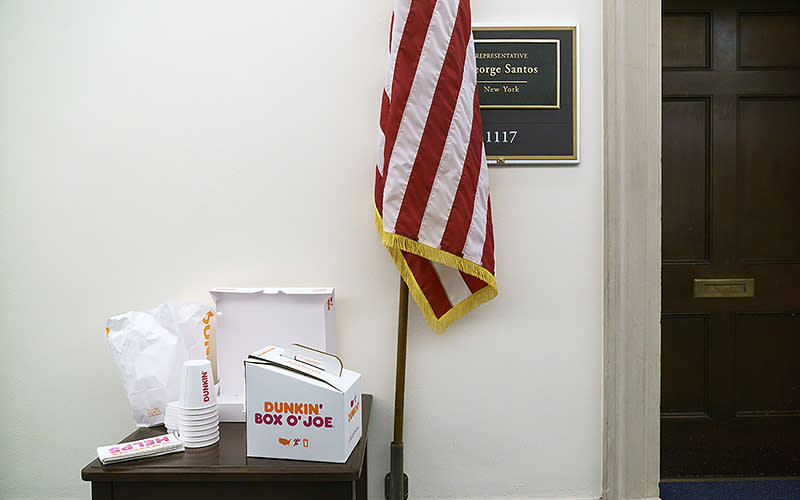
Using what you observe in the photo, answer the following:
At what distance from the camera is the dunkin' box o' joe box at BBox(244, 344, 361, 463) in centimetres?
113

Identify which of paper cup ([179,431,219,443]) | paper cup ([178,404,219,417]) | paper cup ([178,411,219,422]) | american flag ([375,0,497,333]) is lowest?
paper cup ([179,431,219,443])

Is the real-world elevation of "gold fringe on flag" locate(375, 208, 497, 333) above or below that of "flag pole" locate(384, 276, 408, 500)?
above

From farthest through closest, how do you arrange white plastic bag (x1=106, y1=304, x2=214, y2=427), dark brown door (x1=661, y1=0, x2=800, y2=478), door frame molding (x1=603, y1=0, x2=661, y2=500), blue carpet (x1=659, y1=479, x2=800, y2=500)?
dark brown door (x1=661, y1=0, x2=800, y2=478), blue carpet (x1=659, y1=479, x2=800, y2=500), door frame molding (x1=603, y1=0, x2=661, y2=500), white plastic bag (x1=106, y1=304, x2=214, y2=427)

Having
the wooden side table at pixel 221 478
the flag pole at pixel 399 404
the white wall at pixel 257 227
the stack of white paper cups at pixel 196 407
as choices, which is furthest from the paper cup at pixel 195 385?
the flag pole at pixel 399 404

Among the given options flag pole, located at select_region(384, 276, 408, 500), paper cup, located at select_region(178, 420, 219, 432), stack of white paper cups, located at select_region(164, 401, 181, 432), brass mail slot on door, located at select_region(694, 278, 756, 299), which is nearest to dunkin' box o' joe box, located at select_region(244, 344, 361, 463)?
paper cup, located at select_region(178, 420, 219, 432)

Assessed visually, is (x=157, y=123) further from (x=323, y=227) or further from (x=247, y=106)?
(x=323, y=227)

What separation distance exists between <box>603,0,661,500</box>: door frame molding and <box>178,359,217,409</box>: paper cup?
112cm

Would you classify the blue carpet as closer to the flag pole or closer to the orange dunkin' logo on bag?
the flag pole

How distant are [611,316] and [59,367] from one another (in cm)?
162

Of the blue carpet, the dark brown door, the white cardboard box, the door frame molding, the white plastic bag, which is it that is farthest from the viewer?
the dark brown door

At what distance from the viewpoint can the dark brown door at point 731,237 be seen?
2.00 metres

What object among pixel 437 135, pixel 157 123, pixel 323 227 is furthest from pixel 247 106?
pixel 437 135

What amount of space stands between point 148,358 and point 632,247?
1.35m

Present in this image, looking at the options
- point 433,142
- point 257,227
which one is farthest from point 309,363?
point 433,142
